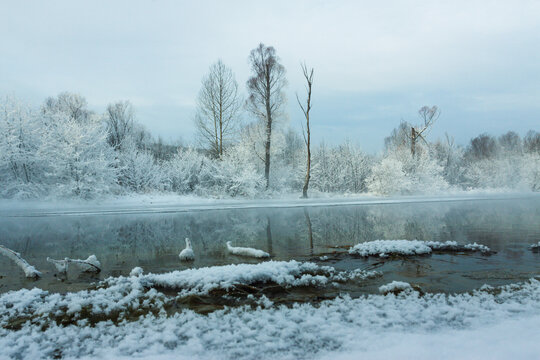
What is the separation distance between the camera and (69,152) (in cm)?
2184

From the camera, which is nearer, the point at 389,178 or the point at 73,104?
the point at 389,178

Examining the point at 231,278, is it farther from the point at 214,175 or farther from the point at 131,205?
the point at 214,175

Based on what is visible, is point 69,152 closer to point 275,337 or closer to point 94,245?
point 94,245

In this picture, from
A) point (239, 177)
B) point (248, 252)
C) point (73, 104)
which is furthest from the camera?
point (73, 104)

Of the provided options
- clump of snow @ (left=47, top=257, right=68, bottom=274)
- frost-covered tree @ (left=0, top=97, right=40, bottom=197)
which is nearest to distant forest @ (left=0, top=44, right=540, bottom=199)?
frost-covered tree @ (left=0, top=97, right=40, bottom=197)

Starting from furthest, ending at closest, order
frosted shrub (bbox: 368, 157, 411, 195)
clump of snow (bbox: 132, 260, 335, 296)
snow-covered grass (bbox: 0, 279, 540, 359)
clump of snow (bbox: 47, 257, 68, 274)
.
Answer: frosted shrub (bbox: 368, 157, 411, 195), clump of snow (bbox: 47, 257, 68, 274), clump of snow (bbox: 132, 260, 335, 296), snow-covered grass (bbox: 0, 279, 540, 359)

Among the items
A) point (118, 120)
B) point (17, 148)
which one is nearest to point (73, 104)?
point (118, 120)

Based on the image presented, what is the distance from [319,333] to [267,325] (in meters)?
0.60

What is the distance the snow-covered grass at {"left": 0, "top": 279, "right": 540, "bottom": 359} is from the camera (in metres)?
2.91

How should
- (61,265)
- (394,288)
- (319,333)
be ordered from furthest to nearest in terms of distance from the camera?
1. (61,265)
2. (394,288)
3. (319,333)

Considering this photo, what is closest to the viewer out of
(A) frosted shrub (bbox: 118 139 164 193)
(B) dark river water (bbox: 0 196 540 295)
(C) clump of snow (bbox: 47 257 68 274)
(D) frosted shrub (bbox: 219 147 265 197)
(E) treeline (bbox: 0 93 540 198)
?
(B) dark river water (bbox: 0 196 540 295)

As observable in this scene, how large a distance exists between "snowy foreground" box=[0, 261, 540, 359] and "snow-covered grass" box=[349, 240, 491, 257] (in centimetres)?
226

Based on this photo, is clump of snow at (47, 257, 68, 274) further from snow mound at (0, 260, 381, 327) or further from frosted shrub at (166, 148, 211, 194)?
frosted shrub at (166, 148, 211, 194)

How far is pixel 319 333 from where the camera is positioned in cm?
332
